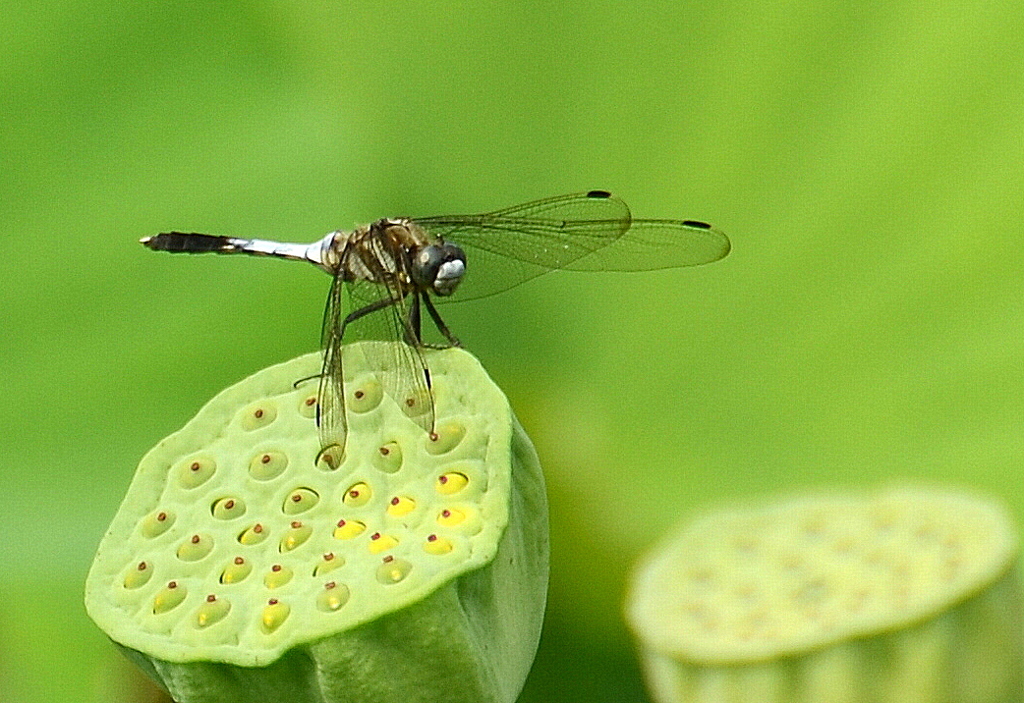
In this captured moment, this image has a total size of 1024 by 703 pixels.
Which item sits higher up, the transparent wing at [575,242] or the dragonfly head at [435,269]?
the dragonfly head at [435,269]

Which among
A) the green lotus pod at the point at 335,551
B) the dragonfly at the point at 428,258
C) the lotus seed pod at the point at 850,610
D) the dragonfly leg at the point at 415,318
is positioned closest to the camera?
the green lotus pod at the point at 335,551

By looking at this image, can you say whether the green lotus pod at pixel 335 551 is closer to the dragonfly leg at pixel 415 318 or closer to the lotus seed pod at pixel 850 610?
the dragonfly leg at pixel 415 318

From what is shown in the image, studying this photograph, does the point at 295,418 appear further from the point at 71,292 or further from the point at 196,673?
the point at 71,292

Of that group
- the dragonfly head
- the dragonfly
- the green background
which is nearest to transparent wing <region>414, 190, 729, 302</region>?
the dragonfly

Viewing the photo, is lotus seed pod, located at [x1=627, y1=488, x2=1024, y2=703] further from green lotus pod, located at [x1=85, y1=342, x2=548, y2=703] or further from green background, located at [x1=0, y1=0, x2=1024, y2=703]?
green lotus pod, located at [x1=85, y1=342, x2=548, y2=703]

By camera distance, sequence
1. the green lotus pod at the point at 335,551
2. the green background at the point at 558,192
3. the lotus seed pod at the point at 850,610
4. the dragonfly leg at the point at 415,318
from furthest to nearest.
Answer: the green background at the point at 558,192 < the lotus seed pod at the point at 850,610 < the dragonfly leg at the point at 415,318 < the green lotus pod at the point at 335,551

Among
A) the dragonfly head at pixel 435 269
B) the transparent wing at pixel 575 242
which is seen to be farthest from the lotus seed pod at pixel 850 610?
the dragonfly head at pixel 435 269

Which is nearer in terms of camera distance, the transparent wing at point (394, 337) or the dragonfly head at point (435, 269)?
the transparent wing at point (394, 337)

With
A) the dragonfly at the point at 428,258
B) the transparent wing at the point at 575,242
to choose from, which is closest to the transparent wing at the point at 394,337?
the dragonfly at the point at 428,258
